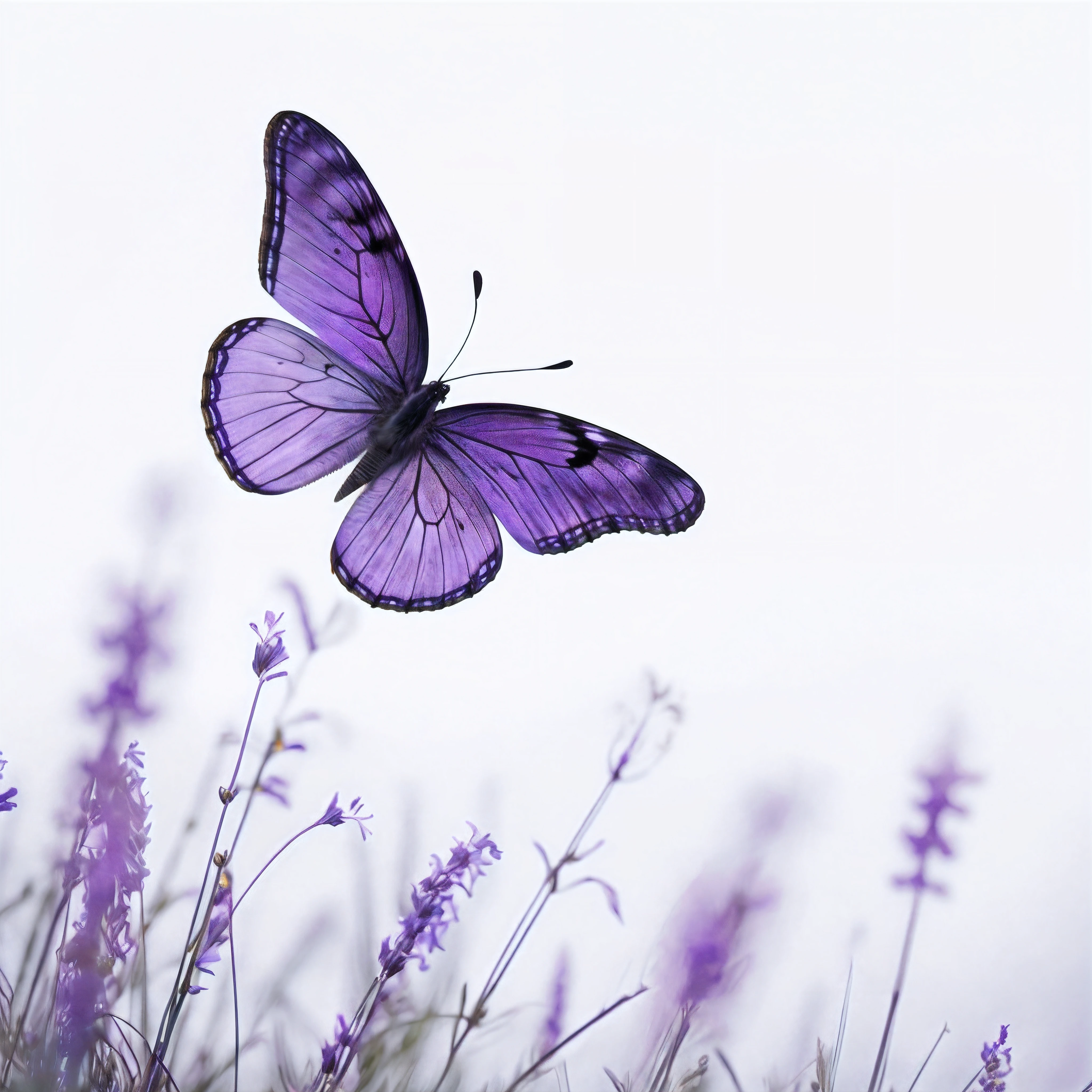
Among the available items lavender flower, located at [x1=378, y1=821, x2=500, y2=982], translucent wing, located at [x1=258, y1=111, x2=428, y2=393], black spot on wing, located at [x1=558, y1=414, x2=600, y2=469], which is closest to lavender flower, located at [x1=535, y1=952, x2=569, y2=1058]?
lavender flower, located at [x1=378, y1=821, x2=500, y2=982]

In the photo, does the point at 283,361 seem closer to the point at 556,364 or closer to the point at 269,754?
the point at 556,364

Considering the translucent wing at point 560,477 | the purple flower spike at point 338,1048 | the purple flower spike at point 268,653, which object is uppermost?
the translucent wing at point 560,477

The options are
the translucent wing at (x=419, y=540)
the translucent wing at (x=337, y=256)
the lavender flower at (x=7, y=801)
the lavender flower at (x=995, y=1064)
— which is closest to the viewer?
the lavender flower at (x=7, y=801)

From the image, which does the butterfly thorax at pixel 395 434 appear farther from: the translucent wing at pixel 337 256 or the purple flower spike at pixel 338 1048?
the purple flower spike at pixel 338 1048

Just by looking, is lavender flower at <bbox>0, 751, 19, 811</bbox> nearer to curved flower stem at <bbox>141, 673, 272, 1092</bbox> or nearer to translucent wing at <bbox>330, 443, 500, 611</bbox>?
curved flower stem at <bbox>141, 673, 272, 1092</bbox>

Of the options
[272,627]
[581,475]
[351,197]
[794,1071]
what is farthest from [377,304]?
[794,1071]

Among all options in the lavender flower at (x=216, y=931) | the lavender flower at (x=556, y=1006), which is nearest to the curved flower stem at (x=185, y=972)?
the lavender flower at (x=216, y=931)

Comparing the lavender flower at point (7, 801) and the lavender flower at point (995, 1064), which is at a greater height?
the lavender flower at point (7, 801)
